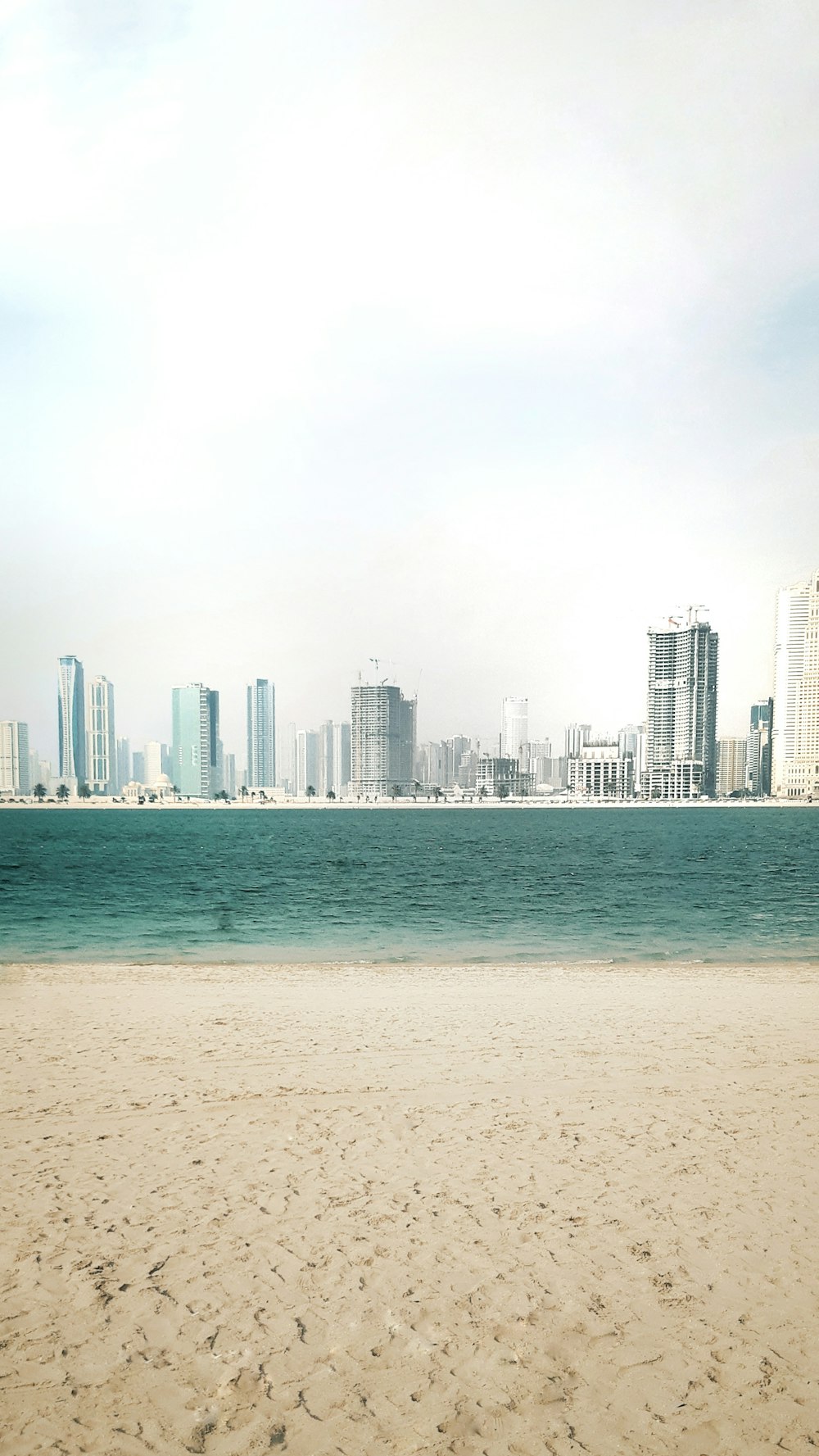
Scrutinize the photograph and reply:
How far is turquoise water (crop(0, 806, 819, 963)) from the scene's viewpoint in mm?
25891

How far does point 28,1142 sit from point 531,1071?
626 centimetres

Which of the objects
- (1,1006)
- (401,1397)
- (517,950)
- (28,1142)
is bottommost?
(517,950)

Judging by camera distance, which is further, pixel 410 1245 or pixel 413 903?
pixel 413 903

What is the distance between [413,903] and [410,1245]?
30512mm

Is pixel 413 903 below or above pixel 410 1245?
below

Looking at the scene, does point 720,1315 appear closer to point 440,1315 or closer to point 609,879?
point 440,1315

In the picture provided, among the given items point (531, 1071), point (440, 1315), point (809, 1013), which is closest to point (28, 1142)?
point (440, 1315)

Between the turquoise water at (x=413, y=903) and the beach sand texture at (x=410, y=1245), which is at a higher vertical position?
the beach sand texture at (x=410, y=1245)

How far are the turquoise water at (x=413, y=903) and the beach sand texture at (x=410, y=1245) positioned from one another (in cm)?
1265

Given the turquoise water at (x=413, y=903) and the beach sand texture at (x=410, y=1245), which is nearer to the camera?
the beach sand texture at (x=410, y=1245)

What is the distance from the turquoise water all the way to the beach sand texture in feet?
41.5

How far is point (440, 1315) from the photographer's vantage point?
5930mm

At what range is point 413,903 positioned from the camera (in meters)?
37.2

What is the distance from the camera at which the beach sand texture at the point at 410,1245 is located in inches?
196
